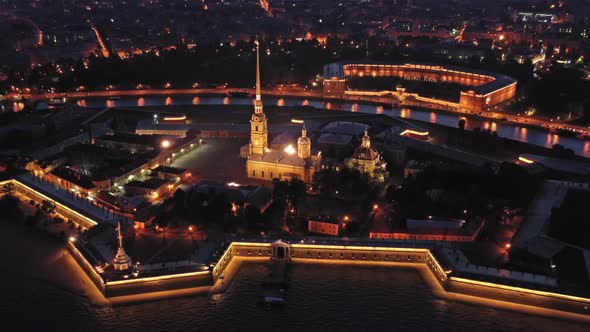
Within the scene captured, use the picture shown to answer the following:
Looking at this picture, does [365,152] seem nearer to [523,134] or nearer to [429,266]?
[429,266]

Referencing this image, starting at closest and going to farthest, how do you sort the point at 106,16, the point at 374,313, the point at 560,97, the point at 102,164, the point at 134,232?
the point at 374,313, the point at 134,232, the point at 102,164, the point at 560,97, the point at 106,16

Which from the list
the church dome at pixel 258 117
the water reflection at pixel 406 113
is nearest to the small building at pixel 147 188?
the church dome at pixel 258 117

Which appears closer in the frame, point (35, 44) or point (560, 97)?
point (560, 97)

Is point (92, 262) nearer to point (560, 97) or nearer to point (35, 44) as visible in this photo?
point (560, 97)

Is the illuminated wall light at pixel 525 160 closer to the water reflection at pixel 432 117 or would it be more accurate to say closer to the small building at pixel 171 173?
the water reflection at pixel 432 117

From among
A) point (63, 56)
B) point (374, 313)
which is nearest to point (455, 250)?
point (374, 313)

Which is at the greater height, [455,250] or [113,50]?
[113,50]
